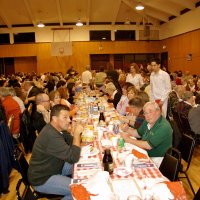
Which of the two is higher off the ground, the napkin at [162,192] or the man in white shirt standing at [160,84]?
the man in white shirt standing at [160,84]

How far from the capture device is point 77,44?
62.2 ft

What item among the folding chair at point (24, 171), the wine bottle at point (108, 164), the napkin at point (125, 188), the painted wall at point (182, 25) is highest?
the painted wall at point (182, 25)

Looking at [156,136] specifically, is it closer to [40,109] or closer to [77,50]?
[40,109]

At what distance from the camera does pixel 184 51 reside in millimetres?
15453

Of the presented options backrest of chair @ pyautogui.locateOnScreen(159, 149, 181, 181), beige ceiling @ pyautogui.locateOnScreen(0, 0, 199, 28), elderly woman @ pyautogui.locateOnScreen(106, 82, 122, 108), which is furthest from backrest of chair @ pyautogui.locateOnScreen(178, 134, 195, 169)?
beige ceiling @ pyautogui.locateOnScreen(0, 0, 199, 28)

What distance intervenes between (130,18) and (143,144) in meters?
15.7

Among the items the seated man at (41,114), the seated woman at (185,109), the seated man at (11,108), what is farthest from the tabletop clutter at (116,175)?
the seated man at (11,108)

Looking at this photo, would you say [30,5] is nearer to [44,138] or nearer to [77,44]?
[77,44]

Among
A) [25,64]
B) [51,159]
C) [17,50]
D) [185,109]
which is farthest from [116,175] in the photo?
[25,64]

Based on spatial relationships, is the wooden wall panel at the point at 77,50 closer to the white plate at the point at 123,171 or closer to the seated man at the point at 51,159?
the seated man at the point at 51,159

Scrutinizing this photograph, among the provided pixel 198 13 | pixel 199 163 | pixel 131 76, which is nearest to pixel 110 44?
pixel 198 13

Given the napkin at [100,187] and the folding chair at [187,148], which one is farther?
the folding chair at [187,148]

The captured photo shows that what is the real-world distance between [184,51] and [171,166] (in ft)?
45.7

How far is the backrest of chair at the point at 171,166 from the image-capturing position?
97.9 inches
